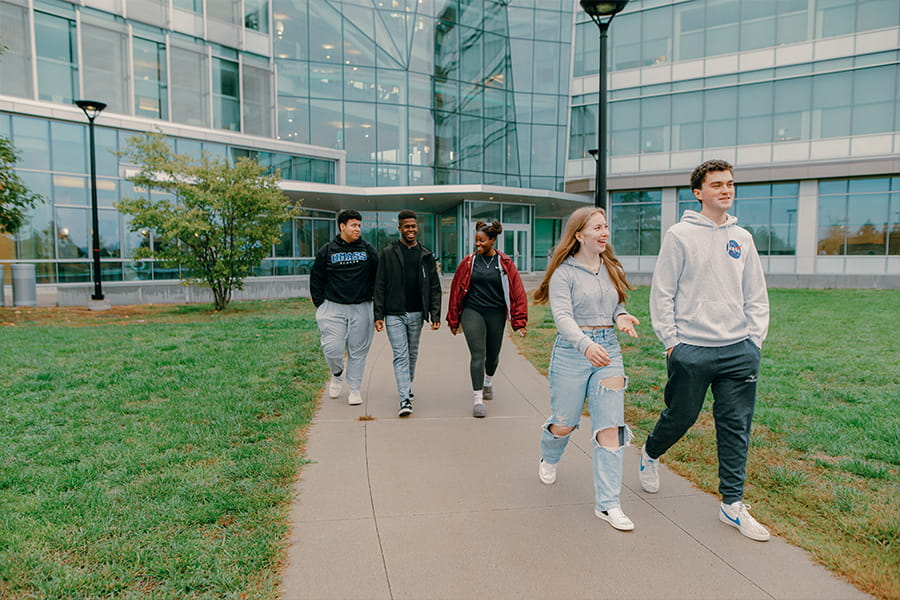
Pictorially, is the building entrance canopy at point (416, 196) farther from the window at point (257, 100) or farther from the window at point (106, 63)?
the window at point (106, 63)

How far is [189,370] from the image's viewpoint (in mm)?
7773

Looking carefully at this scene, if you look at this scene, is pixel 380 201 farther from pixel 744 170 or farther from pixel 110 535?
pixel 110 535

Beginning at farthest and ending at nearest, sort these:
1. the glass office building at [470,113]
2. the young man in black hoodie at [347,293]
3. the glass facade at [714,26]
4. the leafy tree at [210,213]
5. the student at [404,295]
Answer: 1. the glass facade at [714,26]
2. the glass office building at [470,113]
3. the leafy tree at [210,213]
4. the young man in black hoodie at [347,293]
5. the student at [404,295]

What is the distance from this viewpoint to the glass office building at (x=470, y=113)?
816 inches

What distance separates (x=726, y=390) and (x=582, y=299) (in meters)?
0.99

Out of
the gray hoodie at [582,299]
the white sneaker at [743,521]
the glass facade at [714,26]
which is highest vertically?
the glass facade at [714,26]

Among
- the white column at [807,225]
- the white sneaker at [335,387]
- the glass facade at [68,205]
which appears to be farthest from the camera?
the white column at [807,225]

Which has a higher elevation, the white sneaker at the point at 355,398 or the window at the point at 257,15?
the window at the point at 257,15

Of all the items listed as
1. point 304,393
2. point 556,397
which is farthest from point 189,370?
point 556,397

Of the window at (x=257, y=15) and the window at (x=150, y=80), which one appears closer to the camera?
the window at (x=150, y=80)

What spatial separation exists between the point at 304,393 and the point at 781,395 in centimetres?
548

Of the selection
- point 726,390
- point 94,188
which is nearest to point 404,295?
point 726,390

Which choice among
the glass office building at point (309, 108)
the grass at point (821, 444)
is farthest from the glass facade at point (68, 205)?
the grass at point (821, 444)

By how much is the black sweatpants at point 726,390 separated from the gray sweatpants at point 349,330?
3.65 m
